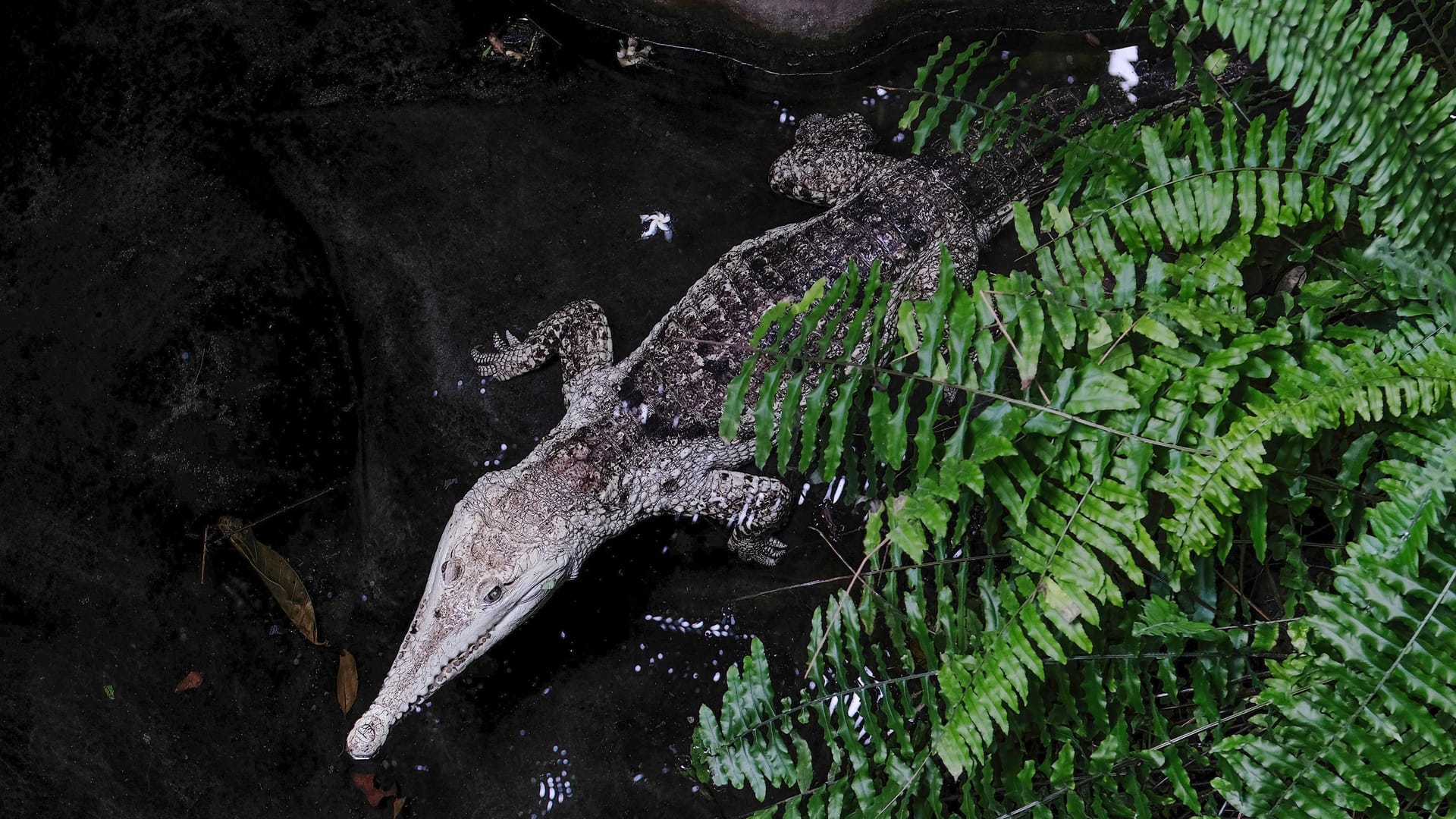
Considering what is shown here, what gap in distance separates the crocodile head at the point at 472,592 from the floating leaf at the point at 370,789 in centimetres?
34

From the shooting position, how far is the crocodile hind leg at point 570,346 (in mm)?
3998

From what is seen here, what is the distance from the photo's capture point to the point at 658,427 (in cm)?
371

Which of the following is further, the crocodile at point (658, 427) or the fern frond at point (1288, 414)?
the crocodile at point (658, 427)

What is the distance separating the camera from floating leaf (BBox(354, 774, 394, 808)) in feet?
13.0

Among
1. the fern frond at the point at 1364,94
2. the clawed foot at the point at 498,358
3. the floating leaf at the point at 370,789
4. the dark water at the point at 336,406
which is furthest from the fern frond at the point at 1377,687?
the floating leaf at the point at 370,789

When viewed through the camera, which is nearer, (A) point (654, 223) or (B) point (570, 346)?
(B) point (570, 346)

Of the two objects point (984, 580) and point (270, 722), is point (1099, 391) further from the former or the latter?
point (270, 722)

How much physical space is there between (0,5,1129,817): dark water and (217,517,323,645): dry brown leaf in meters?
0.05

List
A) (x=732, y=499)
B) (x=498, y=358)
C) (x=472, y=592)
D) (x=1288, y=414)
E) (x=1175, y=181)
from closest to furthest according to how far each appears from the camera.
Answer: (x=1288, y=414) < (x=1175, y=181) < (x=472, y=592) < (x=732, y=499) < (x=498, y=358)

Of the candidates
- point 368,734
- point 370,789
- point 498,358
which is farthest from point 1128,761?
point 370,789

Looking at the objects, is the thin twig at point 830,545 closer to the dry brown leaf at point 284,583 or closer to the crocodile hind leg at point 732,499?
the crocodile hind leg at point 732,499

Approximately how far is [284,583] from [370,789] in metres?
0.95

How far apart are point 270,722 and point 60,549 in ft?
4.04

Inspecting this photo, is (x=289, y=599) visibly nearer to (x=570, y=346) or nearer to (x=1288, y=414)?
(x=570, y=346)
